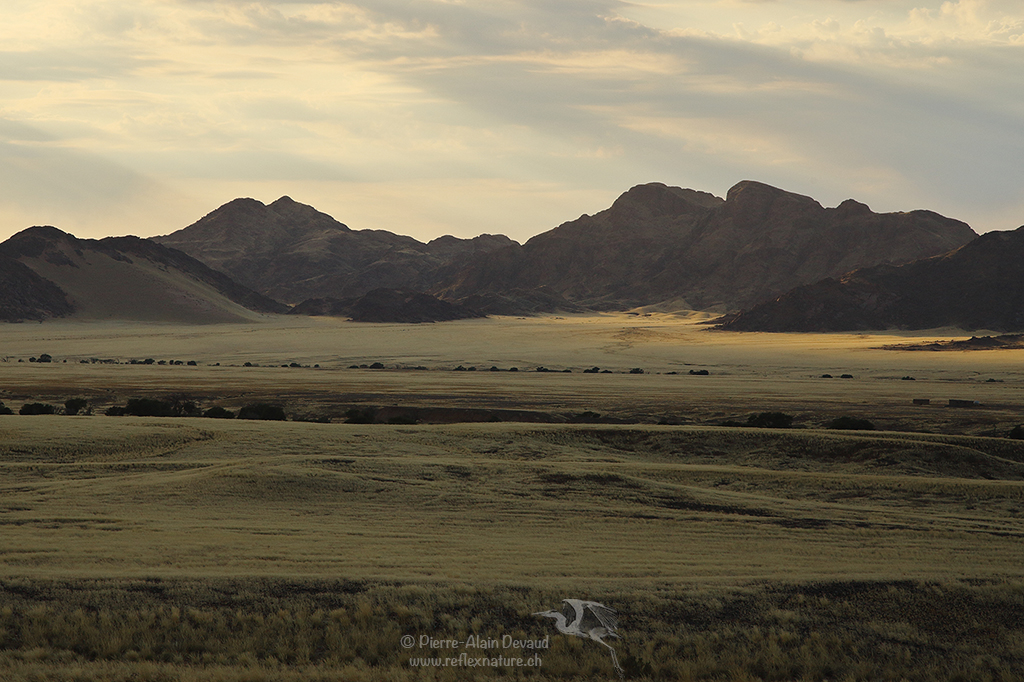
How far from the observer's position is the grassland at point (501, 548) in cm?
1098

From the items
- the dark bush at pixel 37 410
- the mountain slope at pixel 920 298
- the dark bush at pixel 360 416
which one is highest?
the mountain slope at pixel 920 298

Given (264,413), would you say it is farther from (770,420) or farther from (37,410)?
(770,420)

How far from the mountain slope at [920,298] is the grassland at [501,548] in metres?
124

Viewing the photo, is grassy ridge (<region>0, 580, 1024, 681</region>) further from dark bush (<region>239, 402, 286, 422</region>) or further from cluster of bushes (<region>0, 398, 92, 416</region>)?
cluster of bushes (<region>0, 398, 92, 416</region>)

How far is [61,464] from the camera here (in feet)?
84.5

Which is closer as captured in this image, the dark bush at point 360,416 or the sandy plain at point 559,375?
the dark bush at point 360,416

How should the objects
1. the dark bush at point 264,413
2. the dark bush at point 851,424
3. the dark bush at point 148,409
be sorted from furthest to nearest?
the dark bush at point 148,409, the dark bush at point 264,413, the dark bush at point 851,424

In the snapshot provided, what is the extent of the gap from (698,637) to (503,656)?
255 centimetres

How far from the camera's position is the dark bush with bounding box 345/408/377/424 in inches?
1687

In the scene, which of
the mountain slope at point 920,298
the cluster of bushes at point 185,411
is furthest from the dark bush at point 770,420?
the mountain slope at point 920,298

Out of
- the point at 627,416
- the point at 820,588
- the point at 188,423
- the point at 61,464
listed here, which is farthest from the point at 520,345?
the point at 820,588

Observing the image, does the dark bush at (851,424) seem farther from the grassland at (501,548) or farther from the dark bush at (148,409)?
the dark bush at (148,409)

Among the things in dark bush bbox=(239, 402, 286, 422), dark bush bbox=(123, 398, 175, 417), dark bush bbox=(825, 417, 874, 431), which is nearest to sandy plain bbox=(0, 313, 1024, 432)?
dark bush bbox=(239, 402, 286, 422)

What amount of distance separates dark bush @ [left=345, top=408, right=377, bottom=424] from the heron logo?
104 feet
